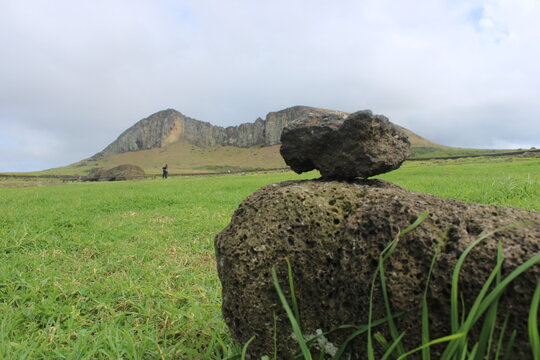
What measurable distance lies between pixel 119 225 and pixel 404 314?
761 cm

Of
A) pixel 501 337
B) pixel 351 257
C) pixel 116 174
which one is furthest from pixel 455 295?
pixel 116 174

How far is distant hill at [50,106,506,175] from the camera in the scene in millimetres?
150250

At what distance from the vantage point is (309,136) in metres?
3.07

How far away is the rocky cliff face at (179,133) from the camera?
169125 mm

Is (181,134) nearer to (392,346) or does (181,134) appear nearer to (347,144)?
(347,144)

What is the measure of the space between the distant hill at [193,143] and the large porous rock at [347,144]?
5391 inches

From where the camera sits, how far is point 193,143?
176 m

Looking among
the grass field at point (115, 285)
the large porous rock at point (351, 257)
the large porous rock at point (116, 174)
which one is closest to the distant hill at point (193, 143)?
the large porous rock at point (116, 174)

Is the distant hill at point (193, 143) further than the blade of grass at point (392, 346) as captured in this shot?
Yes

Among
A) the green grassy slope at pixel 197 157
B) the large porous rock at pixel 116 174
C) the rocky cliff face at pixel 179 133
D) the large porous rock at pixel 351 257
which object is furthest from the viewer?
the rocky cliff face at pixel 179 133

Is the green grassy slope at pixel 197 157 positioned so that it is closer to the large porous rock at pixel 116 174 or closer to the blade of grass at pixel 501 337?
the large porous rock at pixel 116 174

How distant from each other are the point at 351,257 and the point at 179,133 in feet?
608

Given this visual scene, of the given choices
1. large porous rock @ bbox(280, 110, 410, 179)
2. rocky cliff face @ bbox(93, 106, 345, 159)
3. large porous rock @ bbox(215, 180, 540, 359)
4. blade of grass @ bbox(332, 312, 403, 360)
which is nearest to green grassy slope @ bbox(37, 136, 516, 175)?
rocky cliff face @ bbox(93, 106, 345, 159)

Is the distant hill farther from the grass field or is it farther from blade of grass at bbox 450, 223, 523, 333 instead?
blade of grass at bbox 450, 223, 523, 333
